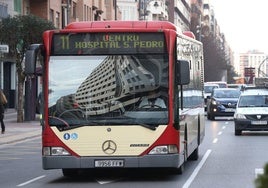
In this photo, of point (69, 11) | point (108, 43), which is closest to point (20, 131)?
point (108, 43)

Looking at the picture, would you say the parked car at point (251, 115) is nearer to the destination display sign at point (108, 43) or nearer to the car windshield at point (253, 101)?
the car windshield at point (253, 101)

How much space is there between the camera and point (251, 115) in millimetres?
27609

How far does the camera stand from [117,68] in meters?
13.1

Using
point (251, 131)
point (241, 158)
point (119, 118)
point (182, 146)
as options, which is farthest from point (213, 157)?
point (251, 131)

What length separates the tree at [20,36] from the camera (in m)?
36.7

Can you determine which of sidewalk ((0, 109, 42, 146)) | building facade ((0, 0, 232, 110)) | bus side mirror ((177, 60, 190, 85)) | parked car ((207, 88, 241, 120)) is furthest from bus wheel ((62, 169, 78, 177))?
parked car ((207, 88, 241, 120))

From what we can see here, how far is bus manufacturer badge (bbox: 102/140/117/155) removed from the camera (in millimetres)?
12969

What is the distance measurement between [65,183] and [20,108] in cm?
2398

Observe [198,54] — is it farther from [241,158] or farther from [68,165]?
[68,165]

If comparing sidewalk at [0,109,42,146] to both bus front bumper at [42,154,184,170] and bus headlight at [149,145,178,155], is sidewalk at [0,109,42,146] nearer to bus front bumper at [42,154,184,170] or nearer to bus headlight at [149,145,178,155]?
bus front bumper at [42,154,184,170]

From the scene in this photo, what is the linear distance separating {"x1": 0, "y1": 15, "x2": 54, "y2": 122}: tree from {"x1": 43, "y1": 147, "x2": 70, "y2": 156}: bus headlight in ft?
78.1

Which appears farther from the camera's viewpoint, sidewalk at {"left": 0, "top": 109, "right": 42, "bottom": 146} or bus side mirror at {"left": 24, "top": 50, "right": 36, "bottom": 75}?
sidewalk at {"left": 0, "top": 109, "right": 42, "bottom": 146}

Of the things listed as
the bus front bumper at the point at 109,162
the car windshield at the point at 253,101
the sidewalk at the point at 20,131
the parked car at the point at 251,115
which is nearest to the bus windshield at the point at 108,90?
the bus front bumper at the point at 109,162

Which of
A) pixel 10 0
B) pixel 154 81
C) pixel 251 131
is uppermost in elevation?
pixel 10 0
